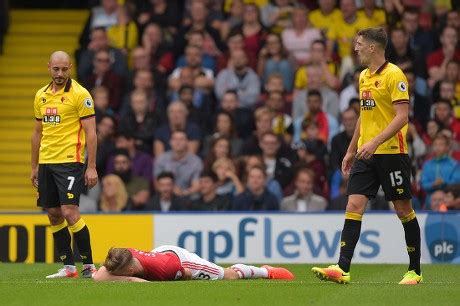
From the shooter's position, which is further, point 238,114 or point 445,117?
point 238,114

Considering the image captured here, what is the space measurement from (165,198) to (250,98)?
236cm

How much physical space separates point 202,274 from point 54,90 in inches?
96.1

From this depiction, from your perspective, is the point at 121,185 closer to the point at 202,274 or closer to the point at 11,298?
the point at 202,274

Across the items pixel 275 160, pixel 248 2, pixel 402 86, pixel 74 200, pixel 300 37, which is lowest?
pixel 74 200

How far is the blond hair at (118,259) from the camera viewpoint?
11.6m

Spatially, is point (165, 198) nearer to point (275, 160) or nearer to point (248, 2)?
point (275, 160)

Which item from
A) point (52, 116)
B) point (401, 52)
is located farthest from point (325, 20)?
point (52, 116)

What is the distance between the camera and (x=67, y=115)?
1314 centimetres

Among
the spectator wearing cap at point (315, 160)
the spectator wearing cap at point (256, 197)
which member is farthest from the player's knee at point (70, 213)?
the spectator wearing cap at point (315, 160)

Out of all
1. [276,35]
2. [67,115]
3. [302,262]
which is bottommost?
[302,262]

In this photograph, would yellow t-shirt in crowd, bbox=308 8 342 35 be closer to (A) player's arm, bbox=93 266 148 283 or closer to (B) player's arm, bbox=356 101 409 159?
(B) player's arm, bbox=356 101 409 159

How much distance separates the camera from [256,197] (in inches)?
696

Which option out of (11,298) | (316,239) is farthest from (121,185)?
(11,298)

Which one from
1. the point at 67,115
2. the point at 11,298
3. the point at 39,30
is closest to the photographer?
the point at 11,298
